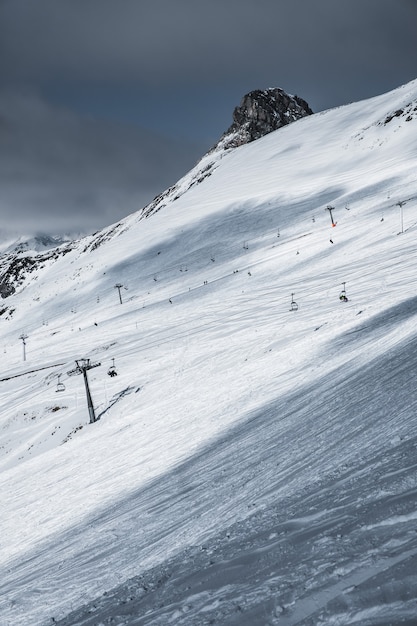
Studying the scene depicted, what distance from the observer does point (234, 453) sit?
31.0 feet

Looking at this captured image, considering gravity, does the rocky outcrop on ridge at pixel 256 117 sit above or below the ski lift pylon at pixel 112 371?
above

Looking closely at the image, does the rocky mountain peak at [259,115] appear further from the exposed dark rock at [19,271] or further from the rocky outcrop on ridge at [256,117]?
the exposed dark rock at [19,271]

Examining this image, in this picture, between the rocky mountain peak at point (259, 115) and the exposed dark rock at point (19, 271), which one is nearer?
the exposed dark rock at point (19, 271)

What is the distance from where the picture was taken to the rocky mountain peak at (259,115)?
6334 inches

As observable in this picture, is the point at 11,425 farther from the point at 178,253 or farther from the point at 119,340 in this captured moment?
the point at 178,253

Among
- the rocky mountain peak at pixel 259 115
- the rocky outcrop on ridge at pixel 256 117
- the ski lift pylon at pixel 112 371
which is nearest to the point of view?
the ski lift pylon at pixel 112 371

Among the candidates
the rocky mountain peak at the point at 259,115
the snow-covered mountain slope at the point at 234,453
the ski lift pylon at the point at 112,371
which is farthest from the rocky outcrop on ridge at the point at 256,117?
the ski lift pylon at the point at 112,371

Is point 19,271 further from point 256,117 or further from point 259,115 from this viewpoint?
point 259,115

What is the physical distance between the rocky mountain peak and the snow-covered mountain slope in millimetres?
130407

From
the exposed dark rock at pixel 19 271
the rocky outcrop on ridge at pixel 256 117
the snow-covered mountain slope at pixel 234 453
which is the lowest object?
the snow-covered mountain slope at pixel 234 453

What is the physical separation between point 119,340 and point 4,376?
10937 mm

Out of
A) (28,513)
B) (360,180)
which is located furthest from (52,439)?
(360,180)

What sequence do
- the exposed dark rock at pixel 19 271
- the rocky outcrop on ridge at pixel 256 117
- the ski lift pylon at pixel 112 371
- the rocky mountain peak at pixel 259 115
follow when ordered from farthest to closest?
1. the rocky mountain peak at pixel 259 115
2. the exposed dark rock at pixel 19 271
3. the rocky outcrop on ridge at pixel 256 117
4. the ski lift pylon at pixel 112 371

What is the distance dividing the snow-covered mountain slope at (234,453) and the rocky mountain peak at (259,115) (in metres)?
130
